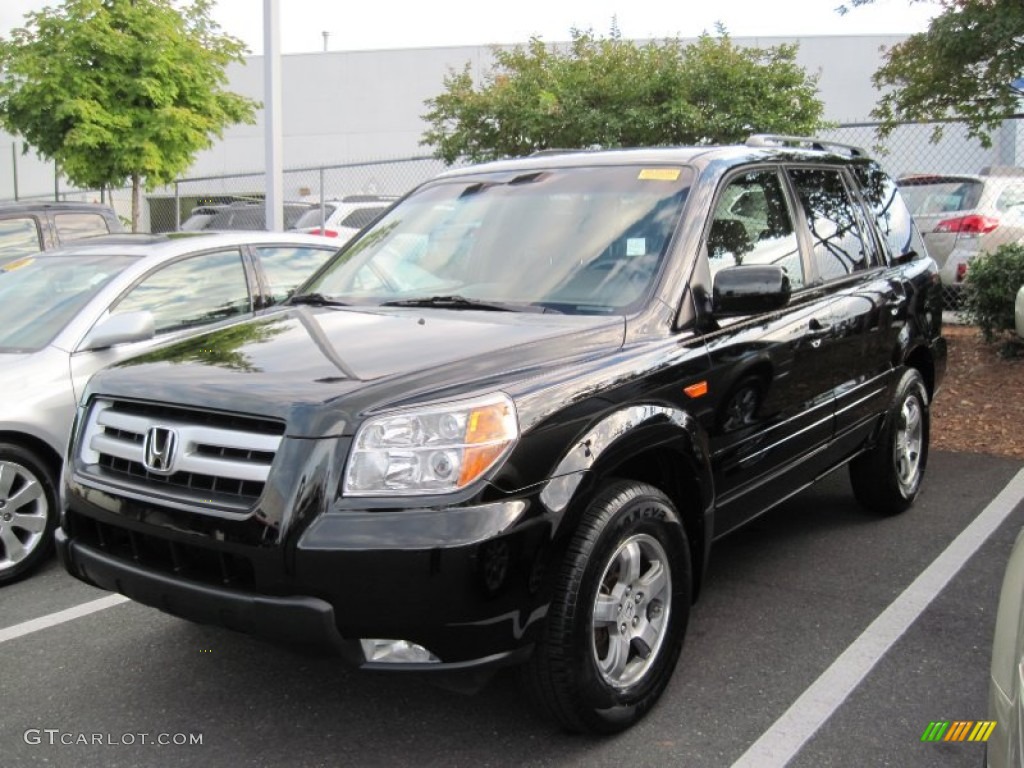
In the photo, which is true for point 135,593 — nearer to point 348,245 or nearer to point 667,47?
point 348,245

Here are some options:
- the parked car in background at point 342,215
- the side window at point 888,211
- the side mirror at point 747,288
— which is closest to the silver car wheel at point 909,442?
the side window at point 888,211

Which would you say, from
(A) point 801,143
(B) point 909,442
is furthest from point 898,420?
(A) point 801,143

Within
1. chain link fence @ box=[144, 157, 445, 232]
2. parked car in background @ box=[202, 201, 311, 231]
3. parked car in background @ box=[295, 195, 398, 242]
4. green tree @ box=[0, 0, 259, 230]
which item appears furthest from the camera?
chain link fence @ box=[144, 157, 445, 232]

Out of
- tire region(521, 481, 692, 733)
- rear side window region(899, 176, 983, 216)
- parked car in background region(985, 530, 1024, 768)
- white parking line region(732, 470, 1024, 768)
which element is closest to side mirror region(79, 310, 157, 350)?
tire region(521, 481, 692, 733)

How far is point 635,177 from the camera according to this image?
3.96 m

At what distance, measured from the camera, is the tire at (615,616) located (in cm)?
282

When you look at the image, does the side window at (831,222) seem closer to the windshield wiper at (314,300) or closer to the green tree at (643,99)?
the windshield wiper at (314,300)

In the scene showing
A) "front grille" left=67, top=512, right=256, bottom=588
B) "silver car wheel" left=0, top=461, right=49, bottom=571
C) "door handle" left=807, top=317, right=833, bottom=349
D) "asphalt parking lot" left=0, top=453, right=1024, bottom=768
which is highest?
"door handle" left=807, top=317, right=833, bottom=349

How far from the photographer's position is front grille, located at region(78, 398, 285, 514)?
2721 millimetres

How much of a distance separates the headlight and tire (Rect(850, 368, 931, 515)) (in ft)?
10.3

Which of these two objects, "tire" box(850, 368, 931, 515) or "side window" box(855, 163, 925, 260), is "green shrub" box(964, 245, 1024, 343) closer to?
"side window" box(855, 163, 925, 260)

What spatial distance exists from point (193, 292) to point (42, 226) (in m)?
4.32

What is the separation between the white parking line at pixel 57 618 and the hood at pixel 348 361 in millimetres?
1309

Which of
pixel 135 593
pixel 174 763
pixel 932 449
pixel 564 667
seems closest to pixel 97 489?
pixel 135 593
